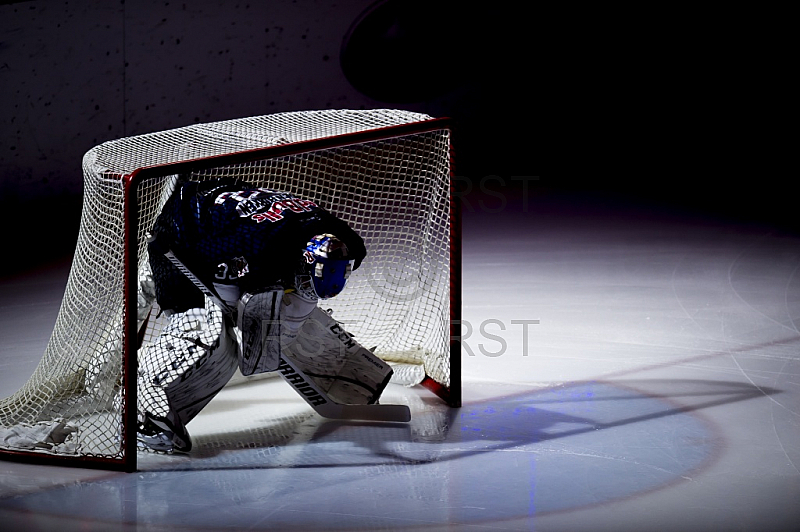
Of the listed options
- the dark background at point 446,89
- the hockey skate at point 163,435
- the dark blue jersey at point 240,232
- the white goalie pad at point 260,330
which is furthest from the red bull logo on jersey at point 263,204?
the dark background at point 446,89

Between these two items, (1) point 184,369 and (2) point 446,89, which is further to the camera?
(2) point 446,89

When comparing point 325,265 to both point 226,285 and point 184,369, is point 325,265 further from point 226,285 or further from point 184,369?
point 184,369

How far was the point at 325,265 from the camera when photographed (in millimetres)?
3559

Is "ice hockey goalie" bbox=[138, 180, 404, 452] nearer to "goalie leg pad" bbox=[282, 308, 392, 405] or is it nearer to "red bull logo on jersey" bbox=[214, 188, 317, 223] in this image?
"red bull logo on jersey" bbox=[214, 188, 317, 223]

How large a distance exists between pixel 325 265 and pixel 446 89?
5436 millimetres

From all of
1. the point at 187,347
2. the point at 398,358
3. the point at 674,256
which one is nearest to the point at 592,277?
the point at 674,256

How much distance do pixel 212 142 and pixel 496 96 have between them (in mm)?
5209

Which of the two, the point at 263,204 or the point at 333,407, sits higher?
the point at 263,204

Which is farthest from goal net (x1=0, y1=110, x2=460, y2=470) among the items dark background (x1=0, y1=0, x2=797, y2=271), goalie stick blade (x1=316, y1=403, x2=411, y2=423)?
dark background (x1=0, y1=0, x2=797, y2=271)

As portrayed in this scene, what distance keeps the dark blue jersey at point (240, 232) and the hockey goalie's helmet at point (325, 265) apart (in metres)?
0.06

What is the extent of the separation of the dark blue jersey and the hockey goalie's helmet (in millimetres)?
59

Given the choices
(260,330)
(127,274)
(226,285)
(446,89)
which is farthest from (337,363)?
(446,89)

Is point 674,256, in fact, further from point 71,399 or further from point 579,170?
point 71,399

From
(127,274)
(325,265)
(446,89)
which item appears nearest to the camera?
(127,274)
